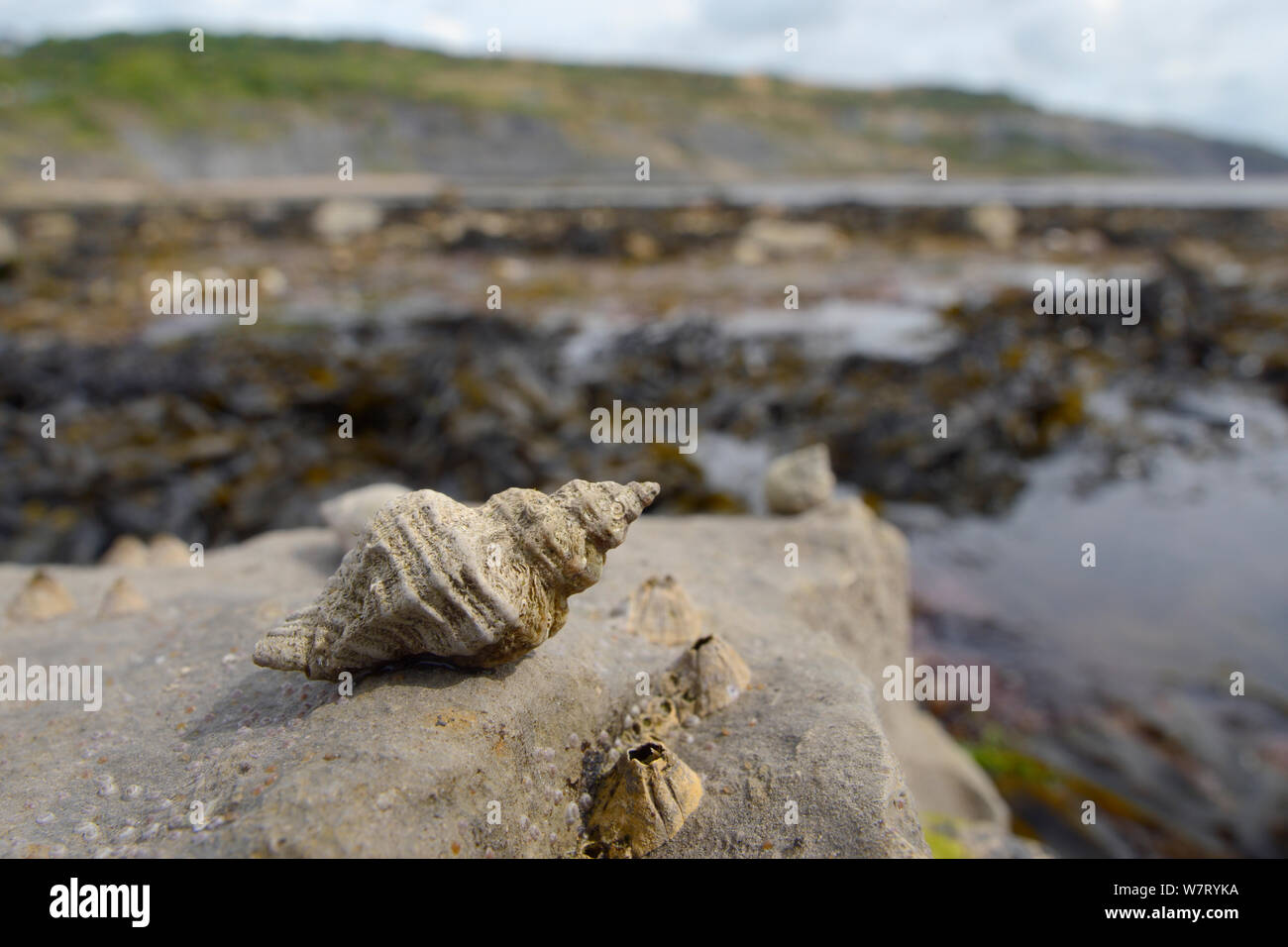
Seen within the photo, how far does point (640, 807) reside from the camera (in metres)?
2.29

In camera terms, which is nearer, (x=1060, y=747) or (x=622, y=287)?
(x=1060, y=747)

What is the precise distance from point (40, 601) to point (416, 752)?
2912mm

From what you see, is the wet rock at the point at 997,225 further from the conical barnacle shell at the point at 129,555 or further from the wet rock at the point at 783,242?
the conical barnacle shell at the point at 129,555

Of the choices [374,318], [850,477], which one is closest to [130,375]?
[374,318]

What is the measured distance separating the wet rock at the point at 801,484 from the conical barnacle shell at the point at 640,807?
3.36 meters

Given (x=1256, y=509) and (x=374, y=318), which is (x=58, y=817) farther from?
(x=374, y=318)

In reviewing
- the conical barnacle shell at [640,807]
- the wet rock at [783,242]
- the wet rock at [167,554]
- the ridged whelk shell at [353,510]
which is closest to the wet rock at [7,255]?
the wet rock at [783,242]

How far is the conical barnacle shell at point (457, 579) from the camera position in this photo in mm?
2221

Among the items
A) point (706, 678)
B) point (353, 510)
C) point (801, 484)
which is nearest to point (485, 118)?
point (801, 484)

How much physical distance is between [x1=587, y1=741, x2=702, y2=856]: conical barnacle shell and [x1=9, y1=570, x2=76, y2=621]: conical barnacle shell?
122 inches

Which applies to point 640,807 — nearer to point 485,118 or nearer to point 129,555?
point 129,555

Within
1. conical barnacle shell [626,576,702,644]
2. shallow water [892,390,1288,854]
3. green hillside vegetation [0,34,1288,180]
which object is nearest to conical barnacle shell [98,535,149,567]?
conical barnacle shell [626,576,702,644]
